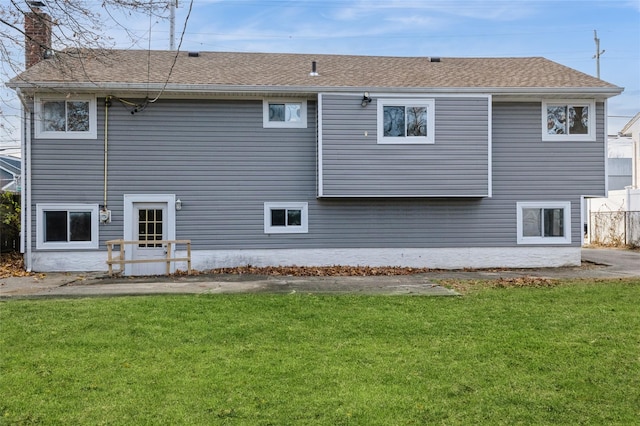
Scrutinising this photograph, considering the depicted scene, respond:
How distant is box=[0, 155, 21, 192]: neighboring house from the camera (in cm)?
2128

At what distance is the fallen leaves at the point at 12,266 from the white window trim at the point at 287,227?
587 cm

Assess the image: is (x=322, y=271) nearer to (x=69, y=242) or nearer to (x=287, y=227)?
(x=287, y=227)

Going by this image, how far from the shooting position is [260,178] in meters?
13.4

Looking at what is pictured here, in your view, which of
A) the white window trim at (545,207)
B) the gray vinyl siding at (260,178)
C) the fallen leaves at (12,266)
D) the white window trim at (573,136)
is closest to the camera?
the fallen leaves at (12,266)

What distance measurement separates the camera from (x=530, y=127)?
1392cm

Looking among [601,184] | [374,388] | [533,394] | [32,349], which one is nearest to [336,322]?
[374,388]

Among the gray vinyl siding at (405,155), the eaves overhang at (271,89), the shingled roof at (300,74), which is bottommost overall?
the gray vinyl siding at (405,155)

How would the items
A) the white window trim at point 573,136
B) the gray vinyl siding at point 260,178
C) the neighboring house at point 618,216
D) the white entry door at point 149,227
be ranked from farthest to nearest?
the neighboring house at point 618,216, the white window trim at point 573,136, the white entry door at point 149,227, the gray vinyl siding at point 260,178

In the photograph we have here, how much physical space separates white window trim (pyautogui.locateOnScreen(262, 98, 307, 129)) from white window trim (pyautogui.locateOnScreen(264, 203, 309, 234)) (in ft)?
6.88

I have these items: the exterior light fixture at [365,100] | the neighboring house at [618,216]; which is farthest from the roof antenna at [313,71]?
the neighboring house at [618,216]

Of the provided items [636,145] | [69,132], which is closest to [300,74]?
[69,132]

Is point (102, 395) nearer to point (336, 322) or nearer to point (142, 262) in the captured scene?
point (336, 322)

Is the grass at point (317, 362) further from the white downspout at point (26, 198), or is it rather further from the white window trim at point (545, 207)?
the white window trim at point (545, 207)

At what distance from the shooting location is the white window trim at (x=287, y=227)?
44.1 feet
